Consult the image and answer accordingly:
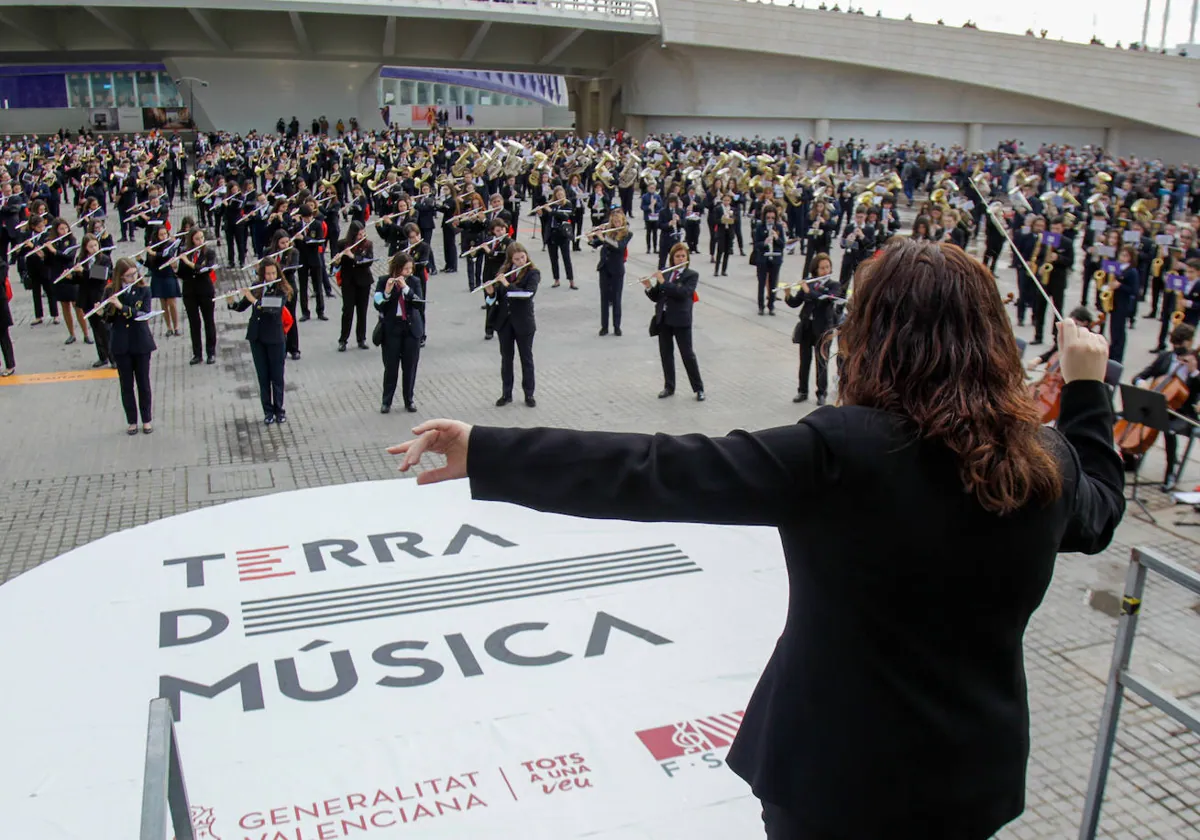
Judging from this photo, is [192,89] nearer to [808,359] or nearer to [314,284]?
[314,284]

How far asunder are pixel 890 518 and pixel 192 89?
58.8m

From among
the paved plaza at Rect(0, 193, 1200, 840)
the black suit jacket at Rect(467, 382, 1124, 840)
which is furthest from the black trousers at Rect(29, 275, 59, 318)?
the black suit jacket at Rect(467, 382, 1124, 840)

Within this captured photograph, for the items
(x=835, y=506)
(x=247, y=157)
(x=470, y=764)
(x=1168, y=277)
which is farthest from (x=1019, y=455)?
(x=247, y=157)

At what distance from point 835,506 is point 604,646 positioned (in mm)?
4492

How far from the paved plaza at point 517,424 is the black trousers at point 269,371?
31cm

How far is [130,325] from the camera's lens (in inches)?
405

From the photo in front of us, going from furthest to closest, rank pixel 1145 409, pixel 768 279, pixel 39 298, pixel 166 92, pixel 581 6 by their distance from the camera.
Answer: pixel 166 92, pixel 581 6, pixel 768 279, pixel 39 298, pixel 1145 409

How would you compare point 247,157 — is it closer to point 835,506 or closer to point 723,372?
point 723,372

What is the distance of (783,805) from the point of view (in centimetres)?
205

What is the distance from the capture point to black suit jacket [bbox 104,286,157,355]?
1019 cm

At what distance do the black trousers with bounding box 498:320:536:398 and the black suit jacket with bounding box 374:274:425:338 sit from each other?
0.97 metres

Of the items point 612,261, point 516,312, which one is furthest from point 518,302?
point 612,261

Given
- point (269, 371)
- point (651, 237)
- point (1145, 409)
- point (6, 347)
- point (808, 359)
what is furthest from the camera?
point (651, 237)

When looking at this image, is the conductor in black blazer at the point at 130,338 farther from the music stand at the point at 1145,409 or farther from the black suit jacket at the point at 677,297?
the music stand at the point at 1145,409
